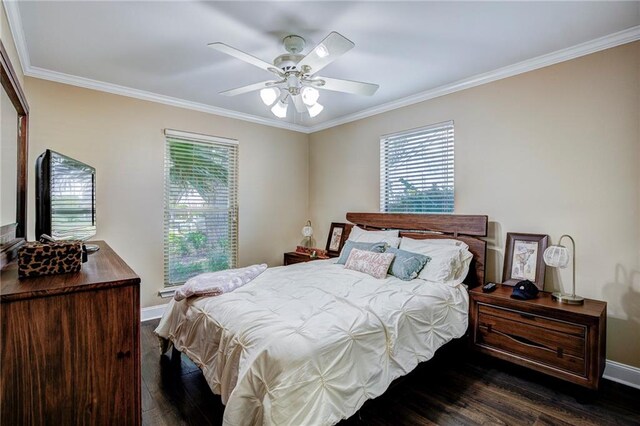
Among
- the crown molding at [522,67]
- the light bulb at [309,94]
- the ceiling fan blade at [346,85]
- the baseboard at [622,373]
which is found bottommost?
the baseboard at [622,373]

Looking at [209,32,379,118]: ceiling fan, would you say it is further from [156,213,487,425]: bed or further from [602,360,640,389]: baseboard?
[602,360,640,389]: baseboard

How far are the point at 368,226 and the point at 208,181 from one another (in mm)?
2201

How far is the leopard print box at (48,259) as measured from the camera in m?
1.22

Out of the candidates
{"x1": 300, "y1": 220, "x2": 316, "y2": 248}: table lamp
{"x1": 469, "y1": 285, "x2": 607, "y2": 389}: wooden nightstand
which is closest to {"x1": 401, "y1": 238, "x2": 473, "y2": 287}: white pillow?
{"x1": 469, "y1": 285, "x2": 607, "y2": 389}: wooden nightstand

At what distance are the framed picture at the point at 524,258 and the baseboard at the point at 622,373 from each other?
717 millimetres

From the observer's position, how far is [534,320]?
7.73ft

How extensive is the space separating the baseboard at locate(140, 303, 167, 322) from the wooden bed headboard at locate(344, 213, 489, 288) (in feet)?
8.94

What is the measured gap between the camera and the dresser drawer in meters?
2.18

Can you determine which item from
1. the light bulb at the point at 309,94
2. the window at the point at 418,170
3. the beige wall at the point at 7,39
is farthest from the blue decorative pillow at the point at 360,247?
the beige wall at the point at 7,39

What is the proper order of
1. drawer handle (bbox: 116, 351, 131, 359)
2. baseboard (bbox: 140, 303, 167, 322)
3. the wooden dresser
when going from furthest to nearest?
baseboard (bbox: 140, 303, 167, 322) < drawer handle (bbox: 116, 351, 131, 359) < the wooden dresser

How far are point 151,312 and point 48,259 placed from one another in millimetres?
2679

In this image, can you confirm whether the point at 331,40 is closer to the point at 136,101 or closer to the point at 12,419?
the point at 12,419

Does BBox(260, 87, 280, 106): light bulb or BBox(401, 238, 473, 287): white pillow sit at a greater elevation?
BBox(260, 87, 280, 106): light bulb

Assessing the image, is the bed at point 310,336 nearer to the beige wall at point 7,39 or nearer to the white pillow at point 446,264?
the white pillow at point 446,264
